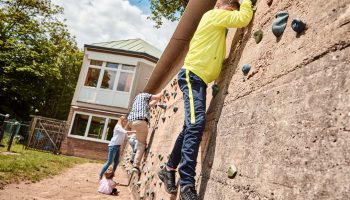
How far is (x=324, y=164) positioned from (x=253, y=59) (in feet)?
4.60

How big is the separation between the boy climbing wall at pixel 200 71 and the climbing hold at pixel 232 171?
61 cm

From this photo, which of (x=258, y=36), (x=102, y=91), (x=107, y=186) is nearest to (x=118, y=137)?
(x=107, y=186)

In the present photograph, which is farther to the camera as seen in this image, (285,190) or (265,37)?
(265,37)

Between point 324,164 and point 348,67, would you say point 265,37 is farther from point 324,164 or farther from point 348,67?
point 324,164

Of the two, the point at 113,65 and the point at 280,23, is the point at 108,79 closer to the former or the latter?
the point at 113,65

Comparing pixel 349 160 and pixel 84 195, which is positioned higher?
pixel 349 160

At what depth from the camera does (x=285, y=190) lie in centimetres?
156

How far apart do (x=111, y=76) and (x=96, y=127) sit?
398 cm

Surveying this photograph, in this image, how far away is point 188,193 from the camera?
2.68 meters

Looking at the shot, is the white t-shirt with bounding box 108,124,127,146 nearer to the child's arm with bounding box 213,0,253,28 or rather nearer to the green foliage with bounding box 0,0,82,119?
the child's arm with bounding box 213,0,253,28

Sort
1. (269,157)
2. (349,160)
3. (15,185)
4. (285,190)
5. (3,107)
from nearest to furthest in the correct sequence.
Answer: (349,160)
(285,190)
(269,157)
(15,185)
(3,107)

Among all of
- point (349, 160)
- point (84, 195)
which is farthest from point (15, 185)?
point (349, 160)

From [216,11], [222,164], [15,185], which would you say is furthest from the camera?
[15,185]

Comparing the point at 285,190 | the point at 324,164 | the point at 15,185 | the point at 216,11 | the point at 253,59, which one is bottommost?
the point at 15,185
